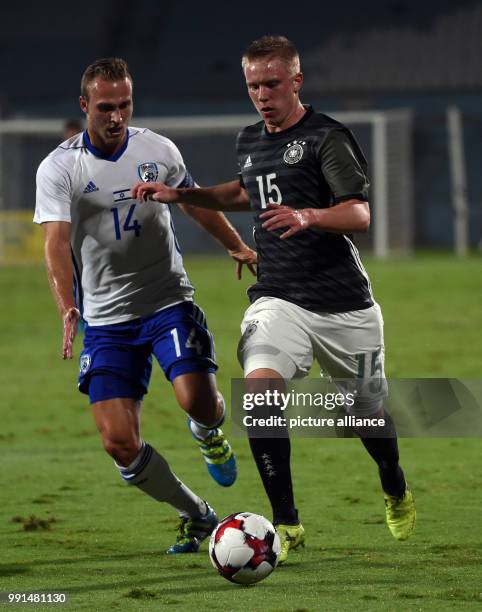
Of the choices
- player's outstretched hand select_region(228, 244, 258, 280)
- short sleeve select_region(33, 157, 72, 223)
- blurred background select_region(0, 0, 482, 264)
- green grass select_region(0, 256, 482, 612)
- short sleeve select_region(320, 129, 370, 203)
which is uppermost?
short sleeve select_region(320, 129, 370, 203)

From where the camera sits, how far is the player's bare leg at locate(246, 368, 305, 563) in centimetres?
528

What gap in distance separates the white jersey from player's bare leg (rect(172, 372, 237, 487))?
43cm

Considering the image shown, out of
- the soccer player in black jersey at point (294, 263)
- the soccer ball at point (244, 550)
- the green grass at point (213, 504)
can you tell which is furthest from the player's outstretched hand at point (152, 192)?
the green grass at point (213, 504)

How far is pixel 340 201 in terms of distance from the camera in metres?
5.23

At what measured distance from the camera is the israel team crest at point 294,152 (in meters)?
5.42

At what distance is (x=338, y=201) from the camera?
206 inches

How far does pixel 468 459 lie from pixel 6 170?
840 inches

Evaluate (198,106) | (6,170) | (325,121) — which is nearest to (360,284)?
(325,121)

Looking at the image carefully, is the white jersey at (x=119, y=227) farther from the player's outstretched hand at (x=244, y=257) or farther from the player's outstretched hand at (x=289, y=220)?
the player's outstretched hand at (x=289, y=220)

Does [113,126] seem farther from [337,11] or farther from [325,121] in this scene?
[337,11]

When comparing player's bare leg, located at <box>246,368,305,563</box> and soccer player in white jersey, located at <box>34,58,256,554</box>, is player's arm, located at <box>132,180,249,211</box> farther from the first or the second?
player's bare leg, located at <box>246,368,305,563</box>

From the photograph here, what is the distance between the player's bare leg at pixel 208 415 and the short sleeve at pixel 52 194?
2.97ft

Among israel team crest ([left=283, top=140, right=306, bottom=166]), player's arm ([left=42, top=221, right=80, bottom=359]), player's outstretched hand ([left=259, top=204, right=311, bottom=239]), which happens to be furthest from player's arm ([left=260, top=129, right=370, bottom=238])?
player's arm ([left=42, top=221, right=80, bottom=359])
